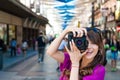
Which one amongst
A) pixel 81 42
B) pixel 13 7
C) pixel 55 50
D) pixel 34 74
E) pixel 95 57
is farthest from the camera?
pixel 13 7

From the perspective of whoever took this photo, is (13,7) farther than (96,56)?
Yes

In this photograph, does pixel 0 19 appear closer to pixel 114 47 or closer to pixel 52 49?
pixel 114 47

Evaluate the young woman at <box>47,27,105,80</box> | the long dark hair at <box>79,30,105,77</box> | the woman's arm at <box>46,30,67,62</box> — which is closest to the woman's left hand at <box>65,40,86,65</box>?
the young woman at <box>47,27,105,80</box>

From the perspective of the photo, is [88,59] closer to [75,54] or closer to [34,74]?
[75,54]

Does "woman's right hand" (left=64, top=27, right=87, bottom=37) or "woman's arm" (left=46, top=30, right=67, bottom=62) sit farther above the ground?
"woman's right hand" (left=64, top=27, right=87, bottom=37)

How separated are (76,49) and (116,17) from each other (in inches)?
1848

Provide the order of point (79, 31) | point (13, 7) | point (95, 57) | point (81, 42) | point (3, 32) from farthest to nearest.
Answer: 1. point (3, 32)
2. point (13, 7)
3. point (95, 57)
4. point (79, 31)
5. point (81, 42)

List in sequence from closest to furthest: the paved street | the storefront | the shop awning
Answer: the paved street → the shop awning → the storefront

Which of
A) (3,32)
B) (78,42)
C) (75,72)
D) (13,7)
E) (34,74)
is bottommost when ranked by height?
(34,74)

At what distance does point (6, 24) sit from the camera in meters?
33.8

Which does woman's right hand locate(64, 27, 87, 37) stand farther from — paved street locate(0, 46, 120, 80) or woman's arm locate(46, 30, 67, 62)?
paved street locate(0, 46, 120, 80)

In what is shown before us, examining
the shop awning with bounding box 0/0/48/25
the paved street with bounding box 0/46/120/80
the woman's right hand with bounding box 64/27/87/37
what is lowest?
the paved street with bounding box 0/46/120/80

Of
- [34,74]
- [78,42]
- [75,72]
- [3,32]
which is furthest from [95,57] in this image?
[3,32]

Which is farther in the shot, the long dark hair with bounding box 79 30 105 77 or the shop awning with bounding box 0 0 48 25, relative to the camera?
the shop awning with bounding box 0 0 48 25
